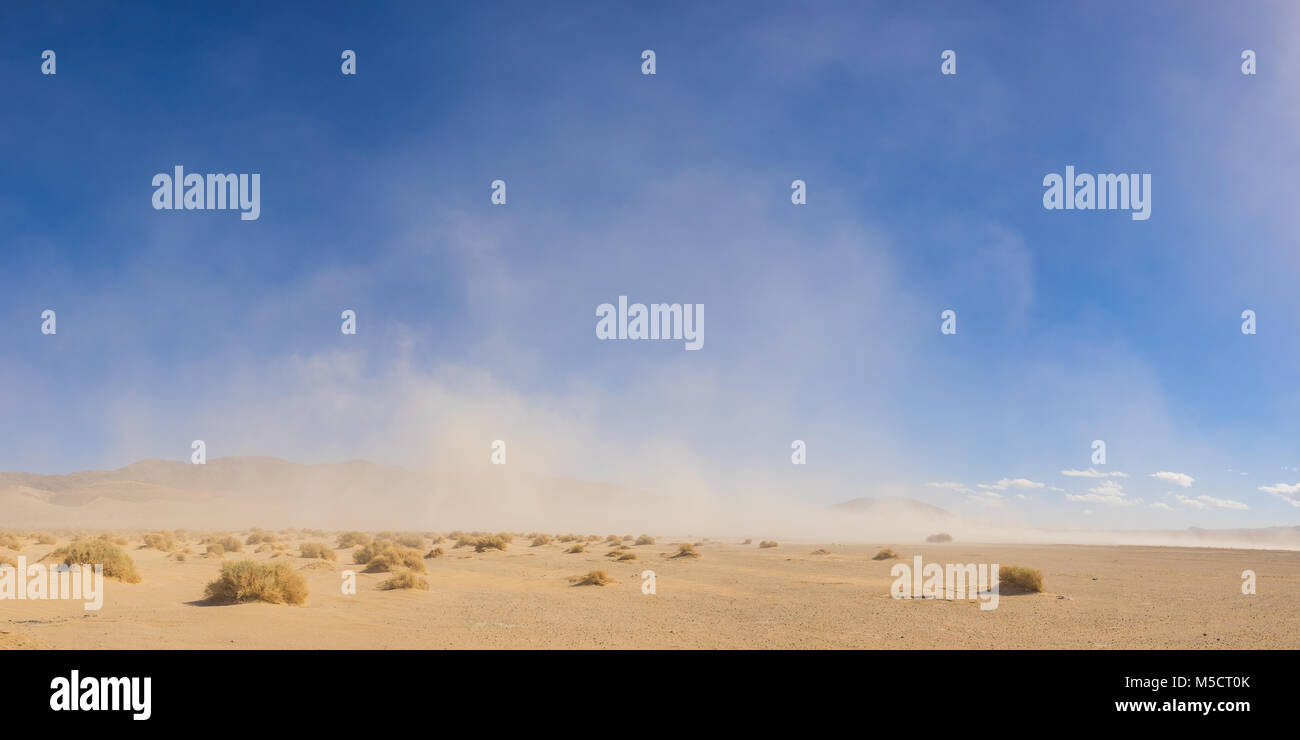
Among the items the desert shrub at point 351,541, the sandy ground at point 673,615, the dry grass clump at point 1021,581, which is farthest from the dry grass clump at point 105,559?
the dry grass clump at point 1021,581

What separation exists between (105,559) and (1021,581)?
26.8 m

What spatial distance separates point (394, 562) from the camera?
2553 centimetres

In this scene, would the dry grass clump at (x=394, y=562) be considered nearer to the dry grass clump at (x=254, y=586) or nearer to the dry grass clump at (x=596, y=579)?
the dry grass clump at (x=596, y=579)

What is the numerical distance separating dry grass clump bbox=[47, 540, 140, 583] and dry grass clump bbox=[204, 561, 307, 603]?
17.6 feet

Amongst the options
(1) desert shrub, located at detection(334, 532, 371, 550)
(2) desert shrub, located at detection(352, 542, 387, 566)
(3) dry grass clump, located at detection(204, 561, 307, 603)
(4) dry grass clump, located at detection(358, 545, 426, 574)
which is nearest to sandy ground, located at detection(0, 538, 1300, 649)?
(3) dry grass clump, located at detection(204, 561, 307, 603)

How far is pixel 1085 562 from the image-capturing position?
1267 inches

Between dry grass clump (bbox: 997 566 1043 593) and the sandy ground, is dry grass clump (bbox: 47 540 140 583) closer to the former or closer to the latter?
the sandy ground

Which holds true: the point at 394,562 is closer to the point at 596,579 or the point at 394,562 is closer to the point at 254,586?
the point at 596,579

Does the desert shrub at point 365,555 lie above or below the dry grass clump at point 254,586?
below

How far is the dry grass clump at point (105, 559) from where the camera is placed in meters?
19.2

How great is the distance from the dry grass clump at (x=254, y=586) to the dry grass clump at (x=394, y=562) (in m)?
8.42
